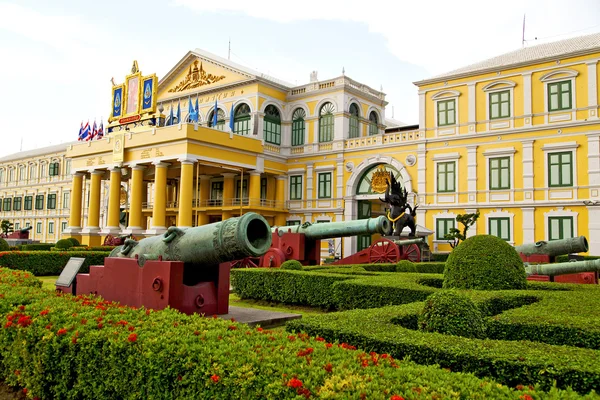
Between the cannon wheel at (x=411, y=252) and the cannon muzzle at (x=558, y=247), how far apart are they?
11.8ft

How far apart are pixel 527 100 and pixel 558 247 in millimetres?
12769

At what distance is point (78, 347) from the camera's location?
4.66 meters

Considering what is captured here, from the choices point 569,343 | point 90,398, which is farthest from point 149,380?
point 569,343

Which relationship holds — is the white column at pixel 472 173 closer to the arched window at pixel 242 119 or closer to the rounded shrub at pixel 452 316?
the arched window at pixel 242 119

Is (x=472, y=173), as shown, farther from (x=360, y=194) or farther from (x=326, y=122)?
(x=326, y=122)

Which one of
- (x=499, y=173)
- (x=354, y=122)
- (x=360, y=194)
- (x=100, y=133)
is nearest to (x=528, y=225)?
(x=499, y=173)

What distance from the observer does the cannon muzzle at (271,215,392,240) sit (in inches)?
557

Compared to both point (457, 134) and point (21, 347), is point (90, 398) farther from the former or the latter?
point (457, 134)

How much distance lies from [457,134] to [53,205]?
42983 millimetres

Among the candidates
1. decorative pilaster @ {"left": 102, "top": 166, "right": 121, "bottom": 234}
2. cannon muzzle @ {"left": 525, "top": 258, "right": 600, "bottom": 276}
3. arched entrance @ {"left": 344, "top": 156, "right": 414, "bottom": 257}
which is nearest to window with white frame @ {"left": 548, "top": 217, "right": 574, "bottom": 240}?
arched entrance @ {"left": 344, "top": 156, "right": 414, "bottom": 257}

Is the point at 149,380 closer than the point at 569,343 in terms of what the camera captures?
Yes

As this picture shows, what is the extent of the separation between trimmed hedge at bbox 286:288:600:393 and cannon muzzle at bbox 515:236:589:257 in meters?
9.51

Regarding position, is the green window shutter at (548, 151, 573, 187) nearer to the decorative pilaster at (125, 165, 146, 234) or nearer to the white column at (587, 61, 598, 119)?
the white column at (587, 61, 598, 119)

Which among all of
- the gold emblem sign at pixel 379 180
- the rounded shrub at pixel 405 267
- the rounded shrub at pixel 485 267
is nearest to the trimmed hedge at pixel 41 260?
the rounded shrub at pixel 405 267
